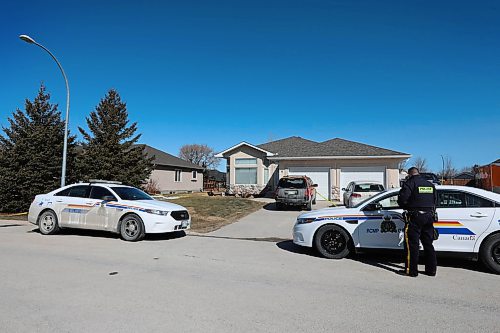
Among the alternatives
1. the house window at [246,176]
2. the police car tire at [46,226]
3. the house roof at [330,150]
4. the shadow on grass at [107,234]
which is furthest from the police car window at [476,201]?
the house window at [246,176]

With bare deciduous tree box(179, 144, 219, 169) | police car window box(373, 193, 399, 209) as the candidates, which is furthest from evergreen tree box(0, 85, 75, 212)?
bare deciduous tree box(179, 144, 219, 169)

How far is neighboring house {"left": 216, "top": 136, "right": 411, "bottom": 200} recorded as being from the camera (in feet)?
→ 74.8

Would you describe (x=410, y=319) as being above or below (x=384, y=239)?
below

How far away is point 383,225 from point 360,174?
17091mm

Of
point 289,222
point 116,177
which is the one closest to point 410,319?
point 289,222

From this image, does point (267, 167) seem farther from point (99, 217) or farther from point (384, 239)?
point (384, 239)

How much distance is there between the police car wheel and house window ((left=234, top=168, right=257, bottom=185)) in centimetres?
1887

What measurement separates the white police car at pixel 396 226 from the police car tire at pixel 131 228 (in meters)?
4.21

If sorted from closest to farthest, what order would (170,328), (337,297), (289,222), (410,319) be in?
(170,328) → (410,319) → (337,297) → (289,222)

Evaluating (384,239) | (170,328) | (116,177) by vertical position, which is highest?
(116,177)

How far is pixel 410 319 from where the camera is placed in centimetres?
398

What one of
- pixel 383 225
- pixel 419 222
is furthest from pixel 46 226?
pixel 419 222

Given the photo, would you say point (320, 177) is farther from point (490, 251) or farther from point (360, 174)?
point (490, 251)

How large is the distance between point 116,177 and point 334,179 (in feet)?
46.8
